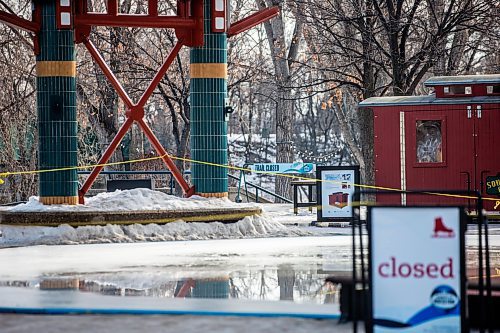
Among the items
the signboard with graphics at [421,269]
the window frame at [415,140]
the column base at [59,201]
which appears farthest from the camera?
the window frame at [415,140]

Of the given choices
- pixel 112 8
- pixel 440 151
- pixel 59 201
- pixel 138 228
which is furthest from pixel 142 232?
pixel 440 151

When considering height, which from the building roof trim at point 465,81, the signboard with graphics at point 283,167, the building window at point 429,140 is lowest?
the signboard with graphics at point 283,167

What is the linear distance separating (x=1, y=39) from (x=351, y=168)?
18408mm

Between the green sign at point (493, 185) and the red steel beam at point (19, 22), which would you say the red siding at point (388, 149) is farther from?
the red steel beam at point (19, 22)

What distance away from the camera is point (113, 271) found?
55.0ft

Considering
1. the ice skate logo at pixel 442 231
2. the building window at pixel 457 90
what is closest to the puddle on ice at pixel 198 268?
the ice skate logo at pixel 442 231

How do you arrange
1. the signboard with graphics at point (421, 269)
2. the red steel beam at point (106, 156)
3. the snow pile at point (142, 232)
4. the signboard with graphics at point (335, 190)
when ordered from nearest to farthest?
the signboard with graphics at point (421, 269) → the snow pile at point (142, 232) → the red steel beam at point (106, 156) → the signboard with graphics at point (335, 190)

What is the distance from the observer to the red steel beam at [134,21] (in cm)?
2377

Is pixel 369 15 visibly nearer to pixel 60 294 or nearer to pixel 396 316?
pixel 60 294

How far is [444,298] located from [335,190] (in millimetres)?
17770

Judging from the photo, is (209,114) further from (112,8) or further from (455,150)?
(455,150)

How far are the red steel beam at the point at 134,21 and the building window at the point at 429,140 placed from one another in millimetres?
6677

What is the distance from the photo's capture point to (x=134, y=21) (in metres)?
24.0

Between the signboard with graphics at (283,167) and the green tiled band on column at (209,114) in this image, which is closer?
the green tiled band on column at (209,114)
